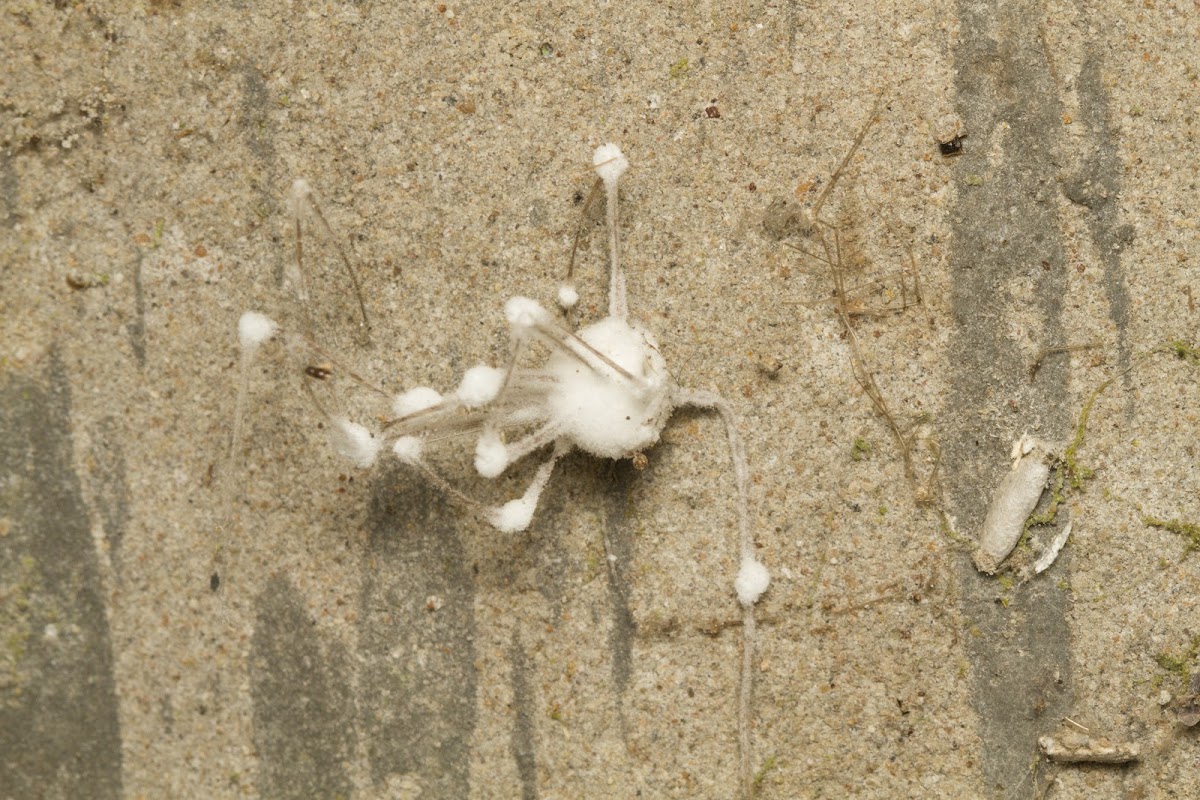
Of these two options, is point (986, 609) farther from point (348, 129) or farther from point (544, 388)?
point (348, 129)

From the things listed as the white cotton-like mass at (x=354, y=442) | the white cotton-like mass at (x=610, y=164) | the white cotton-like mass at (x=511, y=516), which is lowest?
the white cotton-like mass at (x=511, y=516)

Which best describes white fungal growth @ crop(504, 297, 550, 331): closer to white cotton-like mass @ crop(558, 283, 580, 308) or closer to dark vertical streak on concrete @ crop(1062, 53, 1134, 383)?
white cotton-like mass @ crop(558, 283, 580, 308)

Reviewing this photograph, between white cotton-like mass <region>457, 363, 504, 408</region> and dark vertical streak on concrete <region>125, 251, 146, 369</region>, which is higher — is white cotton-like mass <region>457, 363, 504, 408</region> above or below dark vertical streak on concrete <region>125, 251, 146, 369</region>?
below

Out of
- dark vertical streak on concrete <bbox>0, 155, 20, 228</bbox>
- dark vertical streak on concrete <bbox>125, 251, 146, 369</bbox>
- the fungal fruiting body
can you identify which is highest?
dark vertical streak on concrete <bbox>0, 155, 20, 228</bbox>

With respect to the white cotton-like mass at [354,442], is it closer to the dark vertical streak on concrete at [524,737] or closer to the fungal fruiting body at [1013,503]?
the dark vertical streak on concrete at [524,737]

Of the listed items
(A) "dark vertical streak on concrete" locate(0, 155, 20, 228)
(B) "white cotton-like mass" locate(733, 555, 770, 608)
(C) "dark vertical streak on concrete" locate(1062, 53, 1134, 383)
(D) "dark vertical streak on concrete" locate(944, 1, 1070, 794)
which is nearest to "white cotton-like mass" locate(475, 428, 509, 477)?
(B) "white cotton-like mass" locate(733, 555, 770, 608)

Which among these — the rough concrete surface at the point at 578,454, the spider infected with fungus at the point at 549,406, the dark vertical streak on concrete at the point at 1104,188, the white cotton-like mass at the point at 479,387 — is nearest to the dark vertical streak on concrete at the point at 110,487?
the rough concrete surface at the point at 578,454

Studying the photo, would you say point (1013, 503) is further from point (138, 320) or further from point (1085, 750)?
point (138, 320)
